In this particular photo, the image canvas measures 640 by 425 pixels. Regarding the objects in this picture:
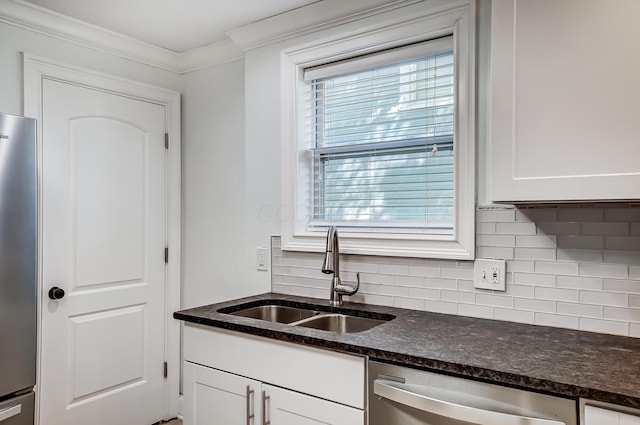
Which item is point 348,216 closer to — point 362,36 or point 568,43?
point 362,36

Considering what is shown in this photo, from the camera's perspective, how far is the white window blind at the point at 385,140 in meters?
2.05

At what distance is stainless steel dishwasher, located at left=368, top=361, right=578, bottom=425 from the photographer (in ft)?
3.88

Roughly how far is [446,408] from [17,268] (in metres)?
1.71

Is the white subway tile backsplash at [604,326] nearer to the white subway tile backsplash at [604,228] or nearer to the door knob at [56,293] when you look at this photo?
the white subway tile backsplash at [604,228]

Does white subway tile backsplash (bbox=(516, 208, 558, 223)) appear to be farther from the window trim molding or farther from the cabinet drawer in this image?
the cabinet drawer

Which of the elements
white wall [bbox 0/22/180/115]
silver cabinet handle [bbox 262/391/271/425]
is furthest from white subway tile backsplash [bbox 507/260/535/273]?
white wall [bbox 0/22/180/115]

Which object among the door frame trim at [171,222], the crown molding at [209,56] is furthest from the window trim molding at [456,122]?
the door frame trim at [171,222]

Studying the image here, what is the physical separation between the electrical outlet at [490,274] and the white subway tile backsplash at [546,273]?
2cm

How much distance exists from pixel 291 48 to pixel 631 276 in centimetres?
187

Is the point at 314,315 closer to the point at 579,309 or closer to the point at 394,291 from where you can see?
the point at 394,291

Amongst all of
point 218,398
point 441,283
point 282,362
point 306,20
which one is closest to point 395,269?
point 441,283

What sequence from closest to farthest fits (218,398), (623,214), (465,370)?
(465,370), (623,214), (218,398)

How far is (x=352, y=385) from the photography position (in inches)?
59.7

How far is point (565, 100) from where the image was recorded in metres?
1.41
